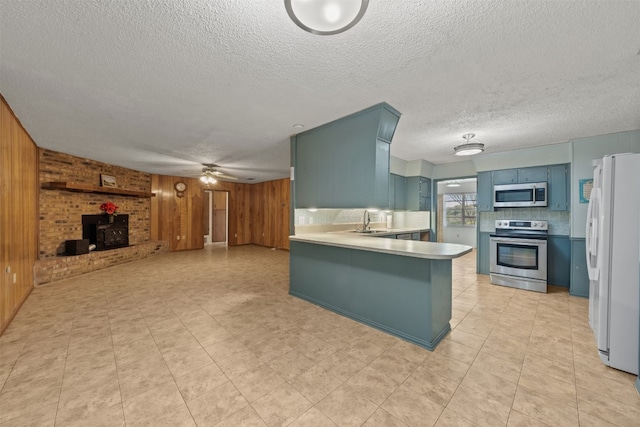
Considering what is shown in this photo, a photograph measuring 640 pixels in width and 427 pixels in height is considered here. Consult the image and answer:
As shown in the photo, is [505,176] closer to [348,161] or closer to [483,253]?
[483,253]

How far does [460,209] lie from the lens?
9117mm

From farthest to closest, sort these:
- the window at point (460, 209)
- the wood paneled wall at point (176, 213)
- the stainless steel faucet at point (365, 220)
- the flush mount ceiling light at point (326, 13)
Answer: the window at point (460, 209) < the wood paneled wall at point (176, 213) < the stainless steel faucet at point (365, 220) < the flush mount ceiling light at point (326, 13)

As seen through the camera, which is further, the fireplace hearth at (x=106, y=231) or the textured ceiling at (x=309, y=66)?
the fireplace hearth at (x=106, y=231)

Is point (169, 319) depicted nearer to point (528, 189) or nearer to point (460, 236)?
point (528, 189)

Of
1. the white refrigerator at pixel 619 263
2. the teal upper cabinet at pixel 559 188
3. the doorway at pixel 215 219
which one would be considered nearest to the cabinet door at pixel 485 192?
the teal upper cabinet at pixel 559 188

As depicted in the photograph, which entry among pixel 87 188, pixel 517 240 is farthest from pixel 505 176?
pixel 87 188

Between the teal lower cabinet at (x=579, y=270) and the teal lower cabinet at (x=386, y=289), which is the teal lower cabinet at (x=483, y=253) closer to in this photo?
the teal lower cabinet at (x=579, y=270)

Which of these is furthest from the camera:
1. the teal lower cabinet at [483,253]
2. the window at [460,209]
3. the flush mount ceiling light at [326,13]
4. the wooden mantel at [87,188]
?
the window at [460,209]

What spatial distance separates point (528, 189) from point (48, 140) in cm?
800

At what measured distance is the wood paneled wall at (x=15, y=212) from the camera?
8.82ft

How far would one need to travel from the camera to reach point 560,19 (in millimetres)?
1443

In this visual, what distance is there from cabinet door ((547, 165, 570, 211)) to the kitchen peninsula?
3.01 m

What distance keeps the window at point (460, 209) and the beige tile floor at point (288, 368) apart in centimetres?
570

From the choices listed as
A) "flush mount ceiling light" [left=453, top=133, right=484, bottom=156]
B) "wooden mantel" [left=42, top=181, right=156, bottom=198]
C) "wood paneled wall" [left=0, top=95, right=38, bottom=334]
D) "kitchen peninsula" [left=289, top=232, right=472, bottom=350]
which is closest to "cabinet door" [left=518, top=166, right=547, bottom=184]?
"flush mount ceiling light" [left=453, top=133, right=484, bottom=156]
